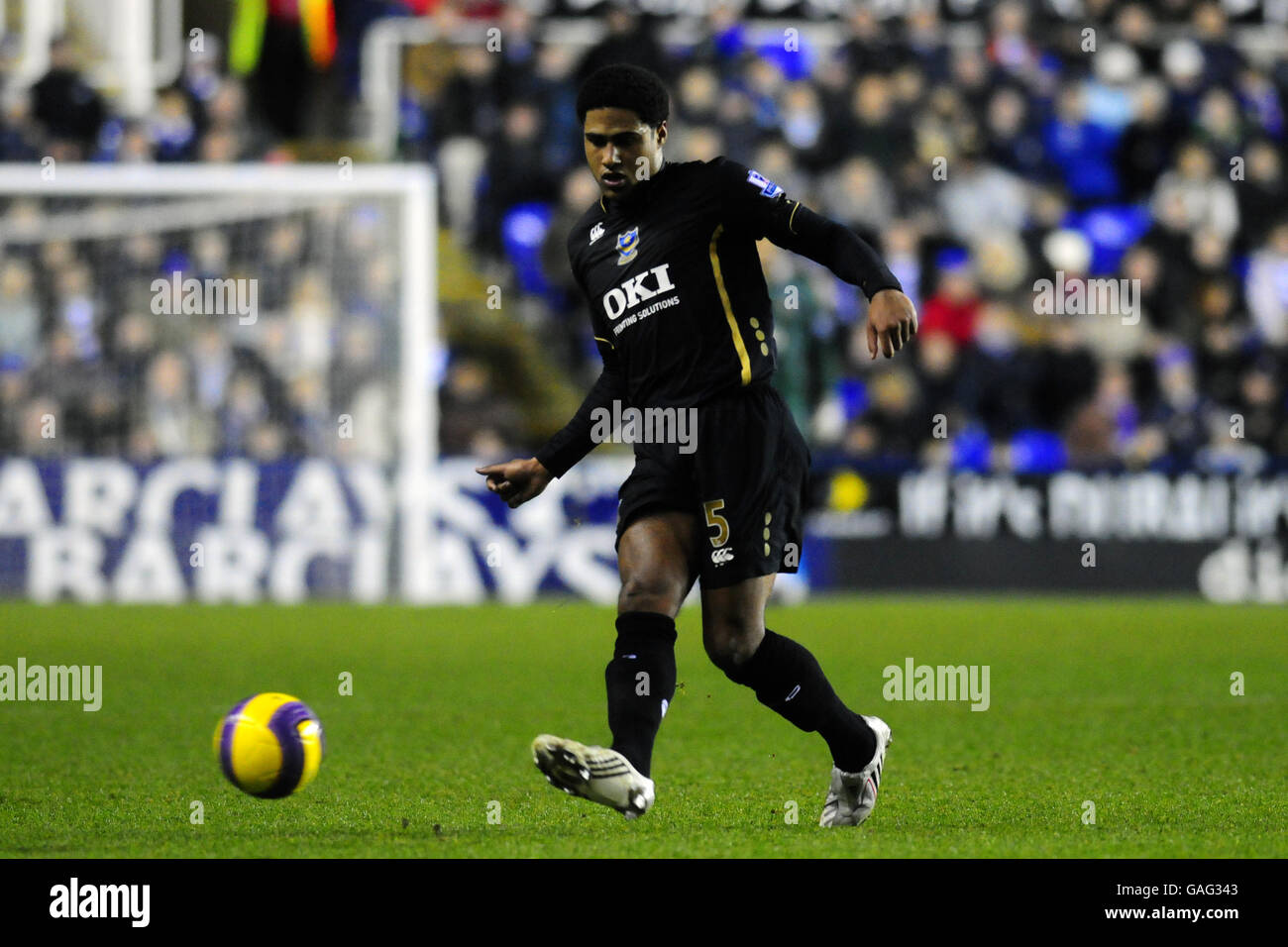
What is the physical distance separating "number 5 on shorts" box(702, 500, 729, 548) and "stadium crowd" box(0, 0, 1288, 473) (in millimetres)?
9481

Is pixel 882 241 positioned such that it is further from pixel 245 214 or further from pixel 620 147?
pixel 620 147

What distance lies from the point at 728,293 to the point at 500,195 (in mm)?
11457

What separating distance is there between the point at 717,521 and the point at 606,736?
2575mm

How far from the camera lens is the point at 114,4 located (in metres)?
18.3

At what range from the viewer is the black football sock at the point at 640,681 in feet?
17.5

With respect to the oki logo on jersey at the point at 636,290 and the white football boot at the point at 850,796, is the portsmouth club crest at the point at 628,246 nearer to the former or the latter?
the oki logo on jersey at the point at 636,290

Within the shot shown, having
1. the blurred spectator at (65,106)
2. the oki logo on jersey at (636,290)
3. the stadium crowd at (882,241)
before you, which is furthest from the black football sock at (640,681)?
the blurred spectator at (65,106)

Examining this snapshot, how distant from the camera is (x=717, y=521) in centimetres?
545

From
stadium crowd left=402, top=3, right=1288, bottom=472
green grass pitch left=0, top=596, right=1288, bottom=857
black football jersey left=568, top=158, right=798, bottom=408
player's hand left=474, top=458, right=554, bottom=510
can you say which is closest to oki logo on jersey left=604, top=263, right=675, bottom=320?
black football jersey left=568, top=158, right=798, bottom=408

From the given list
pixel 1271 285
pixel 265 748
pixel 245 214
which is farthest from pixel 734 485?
pixel 1271 285

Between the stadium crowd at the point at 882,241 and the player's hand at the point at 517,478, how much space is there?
917 cm

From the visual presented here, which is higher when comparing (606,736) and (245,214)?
(245,214)
